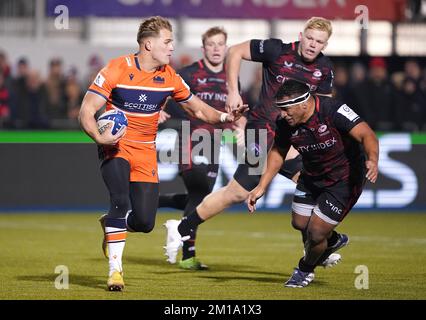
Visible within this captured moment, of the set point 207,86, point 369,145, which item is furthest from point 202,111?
point 207,86

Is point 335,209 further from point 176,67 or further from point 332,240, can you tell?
point 176,67

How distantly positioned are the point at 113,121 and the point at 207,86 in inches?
131

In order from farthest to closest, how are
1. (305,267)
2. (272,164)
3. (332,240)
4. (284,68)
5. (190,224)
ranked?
1. (190,224)
2. (284,68)
3. (332,240)
4. (305,267)
5. (272,164)

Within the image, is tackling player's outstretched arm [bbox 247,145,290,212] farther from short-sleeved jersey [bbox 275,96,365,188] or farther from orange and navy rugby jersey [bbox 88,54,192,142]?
orange and navy rugby jersey [bbox 88,54,192,142]

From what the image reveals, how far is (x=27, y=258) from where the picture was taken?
42.8 ft

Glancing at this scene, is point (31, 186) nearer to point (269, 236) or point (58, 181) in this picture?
point (58, 181)

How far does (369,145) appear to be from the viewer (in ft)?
31.7

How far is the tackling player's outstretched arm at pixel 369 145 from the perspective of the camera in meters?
9.36

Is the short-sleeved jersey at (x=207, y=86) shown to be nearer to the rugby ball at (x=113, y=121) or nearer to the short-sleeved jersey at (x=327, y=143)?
the short-sleeved jersey at (x=327, y=143)

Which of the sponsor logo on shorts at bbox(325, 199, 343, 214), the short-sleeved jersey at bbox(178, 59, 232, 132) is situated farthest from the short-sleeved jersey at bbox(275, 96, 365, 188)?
the short-sleeved jersey at bbox(178, 59, 232, 132)

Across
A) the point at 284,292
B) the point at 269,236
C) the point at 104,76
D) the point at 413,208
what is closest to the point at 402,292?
the point at 284,292

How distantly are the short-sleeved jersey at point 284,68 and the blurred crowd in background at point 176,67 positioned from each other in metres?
9.17

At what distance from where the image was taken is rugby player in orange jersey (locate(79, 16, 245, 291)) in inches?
399

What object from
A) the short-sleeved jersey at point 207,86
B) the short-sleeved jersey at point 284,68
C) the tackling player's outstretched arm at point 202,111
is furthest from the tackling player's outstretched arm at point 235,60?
the short-sleeved jersey at point 207,86
